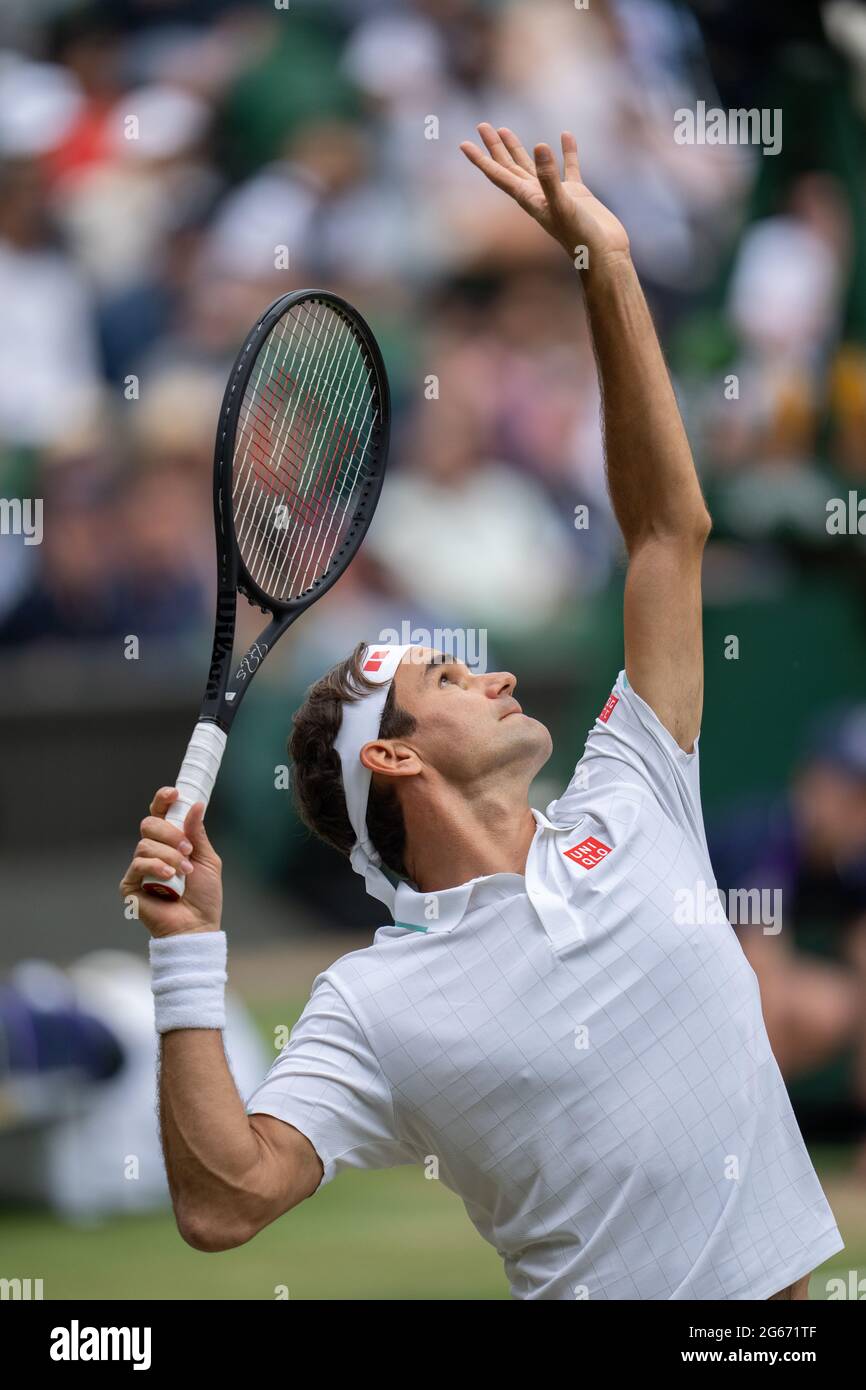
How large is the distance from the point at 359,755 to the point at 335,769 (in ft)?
0.18

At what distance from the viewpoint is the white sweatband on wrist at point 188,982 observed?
244cm

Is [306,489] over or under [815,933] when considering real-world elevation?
over

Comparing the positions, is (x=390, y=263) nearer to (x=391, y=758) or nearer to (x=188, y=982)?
(x=391, y=758)

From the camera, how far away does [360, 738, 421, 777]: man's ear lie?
2875mm

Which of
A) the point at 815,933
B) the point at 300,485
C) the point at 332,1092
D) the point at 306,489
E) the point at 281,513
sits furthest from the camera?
the point at 815,933

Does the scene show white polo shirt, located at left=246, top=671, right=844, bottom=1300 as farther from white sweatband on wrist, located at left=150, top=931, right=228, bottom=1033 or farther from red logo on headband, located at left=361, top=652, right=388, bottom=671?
red logo on headband, located at left=361, top=652, right=388, bottom=671

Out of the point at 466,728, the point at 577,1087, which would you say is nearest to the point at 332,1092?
the point at 577,1087

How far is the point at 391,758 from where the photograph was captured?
289 cm

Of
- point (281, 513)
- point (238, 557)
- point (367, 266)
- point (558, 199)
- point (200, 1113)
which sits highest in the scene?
point (367, 266)

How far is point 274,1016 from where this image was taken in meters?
6.59

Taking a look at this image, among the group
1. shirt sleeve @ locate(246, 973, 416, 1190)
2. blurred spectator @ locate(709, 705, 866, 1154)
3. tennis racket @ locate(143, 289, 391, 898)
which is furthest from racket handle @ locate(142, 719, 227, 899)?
blurred spectator @ locate(709, 705, 866, 1154)

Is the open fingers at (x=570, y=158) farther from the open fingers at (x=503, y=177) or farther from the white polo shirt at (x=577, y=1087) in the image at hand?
the white polo shirt at (x=577, y=1087)

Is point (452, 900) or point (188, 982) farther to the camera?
point (452, 900)

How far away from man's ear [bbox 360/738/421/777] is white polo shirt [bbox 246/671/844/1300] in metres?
0.22
